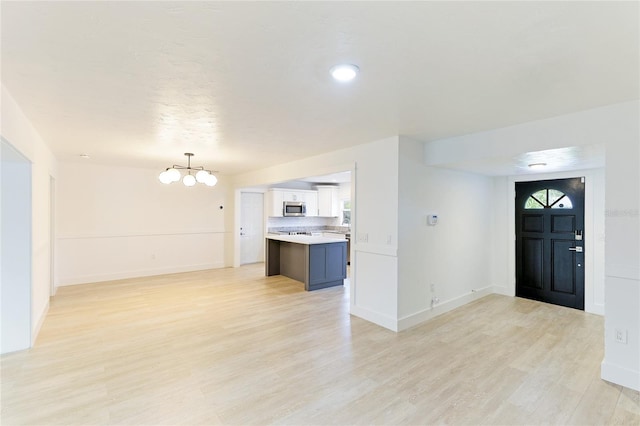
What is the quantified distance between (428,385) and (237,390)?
5.33 feet

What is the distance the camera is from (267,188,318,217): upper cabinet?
859 centimetres

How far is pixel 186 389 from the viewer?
2.56 m

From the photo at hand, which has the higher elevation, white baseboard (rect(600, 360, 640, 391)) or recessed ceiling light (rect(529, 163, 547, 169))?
recessed ceiling light (rect(529, 163, 547, 169))

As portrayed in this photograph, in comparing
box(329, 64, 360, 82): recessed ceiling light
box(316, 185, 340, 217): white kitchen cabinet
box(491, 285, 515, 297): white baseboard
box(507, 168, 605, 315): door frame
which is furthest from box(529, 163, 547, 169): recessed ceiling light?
box(316, 185, 340, 217): white kitchen cabinet

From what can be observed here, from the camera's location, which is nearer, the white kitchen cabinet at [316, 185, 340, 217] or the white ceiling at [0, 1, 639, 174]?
the white ceiling at [0, 1, 639, 174]

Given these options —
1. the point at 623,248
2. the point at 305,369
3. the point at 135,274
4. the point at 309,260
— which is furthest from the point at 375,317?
the point at 135,274

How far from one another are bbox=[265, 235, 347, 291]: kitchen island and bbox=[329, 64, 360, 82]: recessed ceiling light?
4.01m

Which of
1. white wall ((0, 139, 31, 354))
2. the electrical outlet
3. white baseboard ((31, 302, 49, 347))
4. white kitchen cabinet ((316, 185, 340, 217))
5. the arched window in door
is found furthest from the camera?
white kitchen cabinet ((316, 185, 340, 217))

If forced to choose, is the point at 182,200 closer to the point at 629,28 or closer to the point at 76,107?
the point at 76,107

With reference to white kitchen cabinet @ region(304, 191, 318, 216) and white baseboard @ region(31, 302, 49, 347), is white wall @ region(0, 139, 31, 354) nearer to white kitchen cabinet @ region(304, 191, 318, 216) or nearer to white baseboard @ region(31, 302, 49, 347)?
white baseboard @ region(31, 302, 49, 347)

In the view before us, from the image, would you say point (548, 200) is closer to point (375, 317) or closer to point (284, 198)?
point (375, 317)

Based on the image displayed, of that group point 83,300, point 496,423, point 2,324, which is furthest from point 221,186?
point 496,423

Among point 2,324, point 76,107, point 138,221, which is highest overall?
point 76,107

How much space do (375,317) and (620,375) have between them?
2.34 m
